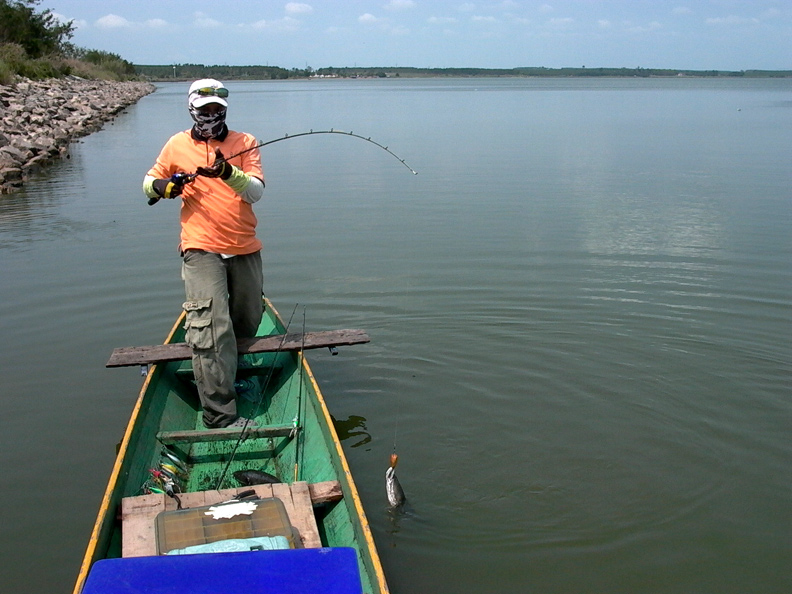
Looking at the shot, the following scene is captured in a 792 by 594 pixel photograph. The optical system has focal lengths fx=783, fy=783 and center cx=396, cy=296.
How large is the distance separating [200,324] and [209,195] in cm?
100

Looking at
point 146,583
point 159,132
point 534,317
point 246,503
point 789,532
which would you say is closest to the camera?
point 146,583

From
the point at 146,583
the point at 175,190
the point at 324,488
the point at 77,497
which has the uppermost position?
the point at 175,190

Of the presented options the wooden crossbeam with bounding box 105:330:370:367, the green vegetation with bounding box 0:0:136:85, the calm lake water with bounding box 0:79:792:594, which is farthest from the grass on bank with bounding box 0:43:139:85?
the wooden crossbeam with bounding box 105:330:370:367

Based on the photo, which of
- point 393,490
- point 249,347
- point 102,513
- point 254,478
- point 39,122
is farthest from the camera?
point 39,122

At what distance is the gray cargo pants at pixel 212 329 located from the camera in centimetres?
603

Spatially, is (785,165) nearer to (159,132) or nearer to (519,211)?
(519,211)

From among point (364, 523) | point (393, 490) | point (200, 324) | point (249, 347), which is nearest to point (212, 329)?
point (200, 324)

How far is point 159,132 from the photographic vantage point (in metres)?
33.9

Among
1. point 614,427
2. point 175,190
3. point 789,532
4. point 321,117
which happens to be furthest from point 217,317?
point 321,117

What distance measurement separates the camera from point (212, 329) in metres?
6.04

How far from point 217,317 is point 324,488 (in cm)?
185

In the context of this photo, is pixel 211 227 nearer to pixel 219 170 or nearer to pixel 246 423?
pixel 219 170

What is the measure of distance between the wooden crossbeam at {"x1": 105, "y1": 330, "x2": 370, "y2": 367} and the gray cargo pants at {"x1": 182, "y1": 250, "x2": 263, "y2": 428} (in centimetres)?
40

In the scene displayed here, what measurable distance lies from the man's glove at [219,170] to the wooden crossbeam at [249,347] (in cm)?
150
